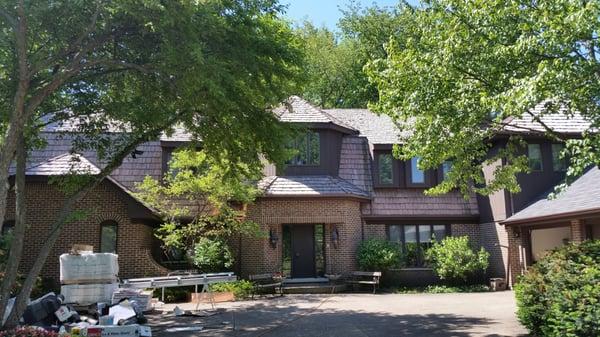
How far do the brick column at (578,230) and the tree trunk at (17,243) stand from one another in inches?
597

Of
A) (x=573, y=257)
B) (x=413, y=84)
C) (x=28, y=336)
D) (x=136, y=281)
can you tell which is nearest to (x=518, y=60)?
(x=413, y=84)

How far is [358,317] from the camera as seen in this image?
41.7 feet

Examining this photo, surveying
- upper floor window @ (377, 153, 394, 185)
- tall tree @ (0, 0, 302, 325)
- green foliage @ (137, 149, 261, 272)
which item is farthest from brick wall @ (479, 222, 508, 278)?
tall tree @ (0, 0, 302, 325)

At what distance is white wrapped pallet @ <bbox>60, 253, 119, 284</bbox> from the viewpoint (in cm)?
1414

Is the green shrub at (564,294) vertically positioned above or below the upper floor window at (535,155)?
below

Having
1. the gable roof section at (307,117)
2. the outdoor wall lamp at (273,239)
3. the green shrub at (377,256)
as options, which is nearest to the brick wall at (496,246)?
the green shrub at (377,256)

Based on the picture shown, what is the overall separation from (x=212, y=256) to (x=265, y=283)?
7.47 ft

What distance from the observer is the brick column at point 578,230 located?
16266 millimetres

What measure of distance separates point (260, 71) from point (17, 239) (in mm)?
5610

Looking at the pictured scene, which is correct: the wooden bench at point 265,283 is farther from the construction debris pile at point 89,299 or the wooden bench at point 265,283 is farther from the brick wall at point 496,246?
the brick wall at point 496,246

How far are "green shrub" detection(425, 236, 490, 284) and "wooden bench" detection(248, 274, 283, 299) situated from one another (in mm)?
5984

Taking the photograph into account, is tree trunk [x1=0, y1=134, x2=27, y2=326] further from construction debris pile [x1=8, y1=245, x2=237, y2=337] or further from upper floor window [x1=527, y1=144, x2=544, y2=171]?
upper floor window [x1=527, y1=144, x2=544, y2=171]

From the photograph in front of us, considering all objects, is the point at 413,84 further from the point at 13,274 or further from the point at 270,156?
the point at 13,274

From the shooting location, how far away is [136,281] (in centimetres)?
1478
